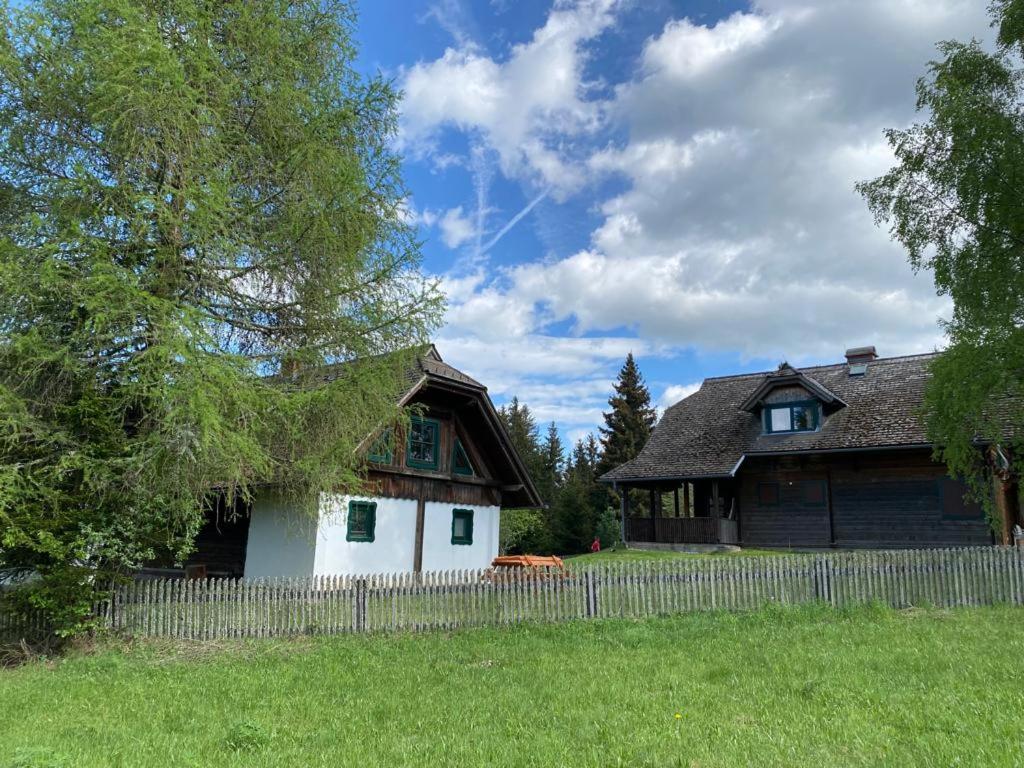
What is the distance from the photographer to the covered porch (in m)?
A: 28.0

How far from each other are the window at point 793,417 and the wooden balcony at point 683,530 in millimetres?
4194

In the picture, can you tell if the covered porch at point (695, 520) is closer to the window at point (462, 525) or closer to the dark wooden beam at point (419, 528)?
the window at point (462, 525)

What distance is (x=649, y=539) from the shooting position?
29.6 m

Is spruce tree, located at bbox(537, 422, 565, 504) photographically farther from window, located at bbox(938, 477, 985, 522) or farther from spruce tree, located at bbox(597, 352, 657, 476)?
window, located at bbox(938, 477, 985, 522)

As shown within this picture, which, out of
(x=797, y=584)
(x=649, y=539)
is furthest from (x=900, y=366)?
(x=797, y=584)

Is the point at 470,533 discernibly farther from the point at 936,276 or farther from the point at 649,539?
the point at 936,276

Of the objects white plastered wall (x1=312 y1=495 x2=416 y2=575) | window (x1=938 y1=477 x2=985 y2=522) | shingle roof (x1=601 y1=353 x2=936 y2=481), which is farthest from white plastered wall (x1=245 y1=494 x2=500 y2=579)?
window (x1=938 y1=477 x2=985 y2=522)

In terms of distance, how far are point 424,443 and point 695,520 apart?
1303cm

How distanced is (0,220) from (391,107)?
6.20 meters

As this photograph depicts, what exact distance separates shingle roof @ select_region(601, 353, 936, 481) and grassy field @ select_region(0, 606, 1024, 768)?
15.3 m

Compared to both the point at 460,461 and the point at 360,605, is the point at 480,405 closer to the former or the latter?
the point at 460,461

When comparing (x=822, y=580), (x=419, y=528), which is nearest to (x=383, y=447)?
(x=419, y=528)

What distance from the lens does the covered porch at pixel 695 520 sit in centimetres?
2798

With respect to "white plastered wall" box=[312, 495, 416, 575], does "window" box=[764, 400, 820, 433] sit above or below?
above
